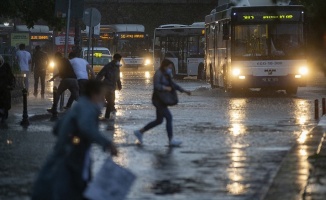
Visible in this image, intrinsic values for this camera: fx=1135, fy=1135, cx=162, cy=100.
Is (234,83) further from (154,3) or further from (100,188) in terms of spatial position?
(154,3)

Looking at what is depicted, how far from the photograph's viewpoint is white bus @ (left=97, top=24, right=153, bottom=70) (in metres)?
83.1

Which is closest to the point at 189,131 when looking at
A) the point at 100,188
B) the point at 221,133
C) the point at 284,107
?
the point at 221,133

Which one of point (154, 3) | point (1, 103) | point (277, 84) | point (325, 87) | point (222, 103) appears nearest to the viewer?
point (1, 103)

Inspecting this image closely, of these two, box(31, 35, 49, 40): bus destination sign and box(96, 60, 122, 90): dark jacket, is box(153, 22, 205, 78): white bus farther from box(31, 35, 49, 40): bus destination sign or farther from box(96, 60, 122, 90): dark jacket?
box(96, 60, 122, 90): dark jacket

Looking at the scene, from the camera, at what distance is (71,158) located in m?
9.16

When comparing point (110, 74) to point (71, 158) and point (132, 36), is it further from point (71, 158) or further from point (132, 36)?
point (132, 36)

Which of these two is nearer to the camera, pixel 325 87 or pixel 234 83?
pixel 234 83

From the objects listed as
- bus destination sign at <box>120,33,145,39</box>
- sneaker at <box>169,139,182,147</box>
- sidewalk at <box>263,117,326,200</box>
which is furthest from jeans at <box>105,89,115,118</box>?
bus destination sign at <box>120,33,145,39</box>

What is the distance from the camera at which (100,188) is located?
356 inches

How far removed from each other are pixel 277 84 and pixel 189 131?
14.8 m

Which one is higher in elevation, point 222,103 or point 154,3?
point 154,3

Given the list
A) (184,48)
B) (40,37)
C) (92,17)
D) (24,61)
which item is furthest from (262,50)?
(40,37)

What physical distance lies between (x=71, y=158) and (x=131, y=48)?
74232 mm

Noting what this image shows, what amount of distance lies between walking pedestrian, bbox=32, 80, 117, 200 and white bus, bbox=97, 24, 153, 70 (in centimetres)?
7296
